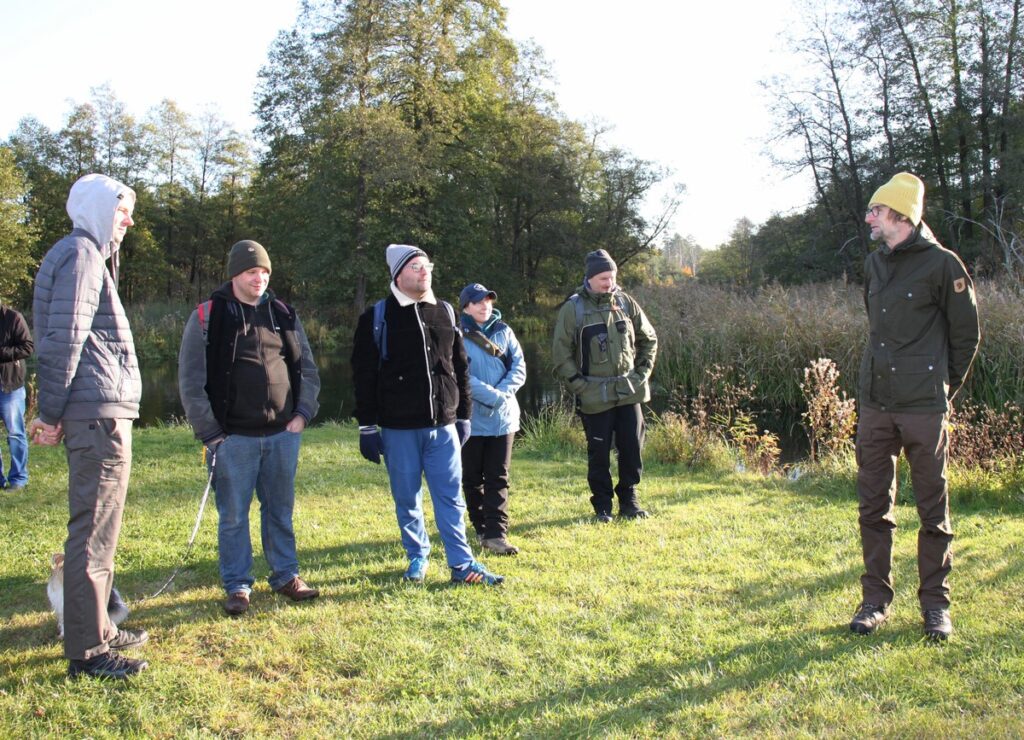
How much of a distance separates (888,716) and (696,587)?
153cm

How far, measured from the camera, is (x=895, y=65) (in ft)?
92.2

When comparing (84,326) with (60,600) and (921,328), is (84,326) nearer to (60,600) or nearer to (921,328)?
(60,600)

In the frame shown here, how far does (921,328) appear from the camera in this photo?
3.68 m

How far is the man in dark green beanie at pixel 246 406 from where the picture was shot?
13.1ft

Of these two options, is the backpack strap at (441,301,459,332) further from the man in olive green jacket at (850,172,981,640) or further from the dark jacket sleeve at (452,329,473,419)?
the man in olive green jacket at (850,172,981,640)

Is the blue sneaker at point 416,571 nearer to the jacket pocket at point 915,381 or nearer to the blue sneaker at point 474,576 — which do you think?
the blue sneaker at point 474,576

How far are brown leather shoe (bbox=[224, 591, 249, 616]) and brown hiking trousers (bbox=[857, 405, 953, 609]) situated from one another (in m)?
3.26

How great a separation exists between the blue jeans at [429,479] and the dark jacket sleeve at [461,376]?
0.16 m

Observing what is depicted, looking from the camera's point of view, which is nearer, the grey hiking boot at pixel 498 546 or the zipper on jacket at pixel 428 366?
the zipper on jacket at pixel 428 366

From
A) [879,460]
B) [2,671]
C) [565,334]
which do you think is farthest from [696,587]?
[2,671]

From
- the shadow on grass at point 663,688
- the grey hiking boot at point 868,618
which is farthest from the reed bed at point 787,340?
the shadow on grass at point 663,688

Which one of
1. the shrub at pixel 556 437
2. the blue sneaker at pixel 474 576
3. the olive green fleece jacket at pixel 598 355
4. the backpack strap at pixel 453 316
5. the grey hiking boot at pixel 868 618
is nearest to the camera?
the grey hiking boot at pixel 868 618

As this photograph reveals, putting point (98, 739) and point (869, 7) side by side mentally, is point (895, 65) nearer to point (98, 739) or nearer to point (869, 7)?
point (869, 7)

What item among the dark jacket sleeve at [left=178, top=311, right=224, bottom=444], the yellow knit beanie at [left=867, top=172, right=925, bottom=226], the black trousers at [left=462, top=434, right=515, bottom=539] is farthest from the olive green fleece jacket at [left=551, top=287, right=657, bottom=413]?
the dark jacket sleeve at [left=178, top=311, right=224, bottom=444]
